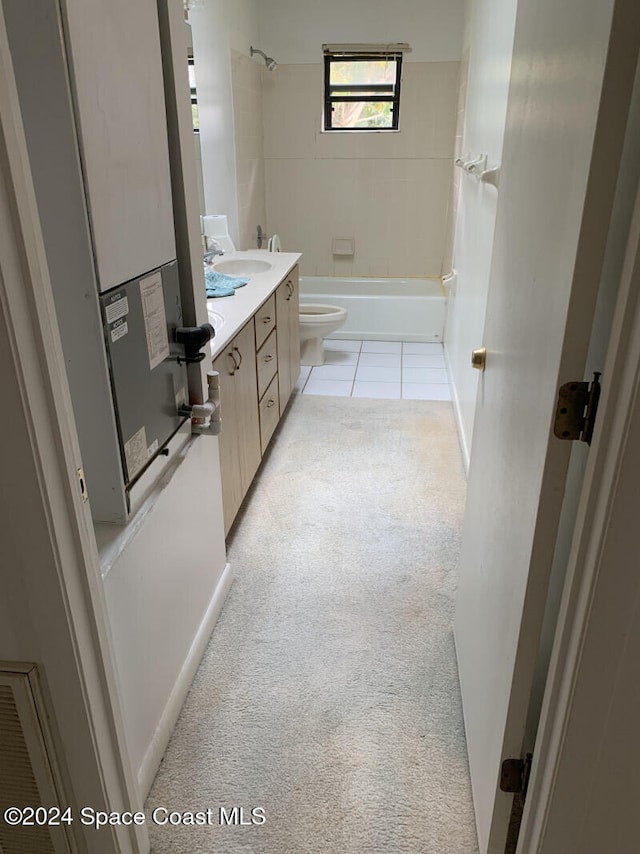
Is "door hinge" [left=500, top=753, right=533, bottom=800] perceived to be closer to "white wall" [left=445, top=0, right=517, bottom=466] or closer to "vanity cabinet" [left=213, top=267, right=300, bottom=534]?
"vanity cabinet" [left=213, top=267, right=300, bottom=534]

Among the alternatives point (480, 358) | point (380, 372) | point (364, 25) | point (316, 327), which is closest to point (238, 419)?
point (480, 358)

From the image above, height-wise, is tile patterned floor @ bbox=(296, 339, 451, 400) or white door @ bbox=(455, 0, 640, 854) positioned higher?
white door @ bbox=(455, 0, 640, 854)

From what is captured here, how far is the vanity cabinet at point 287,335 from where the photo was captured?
3.16 m

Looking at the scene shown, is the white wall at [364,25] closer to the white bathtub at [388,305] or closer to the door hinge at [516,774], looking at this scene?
the white bathtub at [388,305]

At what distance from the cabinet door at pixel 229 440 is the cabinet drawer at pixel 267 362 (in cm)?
45

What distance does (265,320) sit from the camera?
108 inches

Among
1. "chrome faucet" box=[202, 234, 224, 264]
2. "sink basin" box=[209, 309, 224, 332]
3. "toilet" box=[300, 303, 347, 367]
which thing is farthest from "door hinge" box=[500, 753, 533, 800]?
"toilet" box=[300, 303, 347, 367]

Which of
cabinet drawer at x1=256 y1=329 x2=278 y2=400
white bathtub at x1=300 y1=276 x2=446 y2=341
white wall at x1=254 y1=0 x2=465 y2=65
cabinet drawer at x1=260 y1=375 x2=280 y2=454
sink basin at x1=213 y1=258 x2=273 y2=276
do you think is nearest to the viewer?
cabinet drawer at x1=256 y1=329 x2=278 y2=400

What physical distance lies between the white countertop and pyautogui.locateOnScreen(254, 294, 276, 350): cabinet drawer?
1.8 inches

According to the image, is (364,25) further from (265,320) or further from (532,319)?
(532,319)

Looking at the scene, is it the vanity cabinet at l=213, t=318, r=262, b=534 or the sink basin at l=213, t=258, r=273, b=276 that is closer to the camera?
the vanity cabinet at l=213, t=318, r=262, b=534

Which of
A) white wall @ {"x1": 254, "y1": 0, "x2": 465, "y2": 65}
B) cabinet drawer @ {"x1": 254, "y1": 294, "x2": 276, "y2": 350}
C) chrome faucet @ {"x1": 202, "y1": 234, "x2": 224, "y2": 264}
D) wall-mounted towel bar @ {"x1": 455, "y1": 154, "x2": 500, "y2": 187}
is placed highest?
white wall @ {"x1": 254, "y1": 0, "x2": 465, "y2": 65}

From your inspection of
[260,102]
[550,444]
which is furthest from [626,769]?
[260,102]

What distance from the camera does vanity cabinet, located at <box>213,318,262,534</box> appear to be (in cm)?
213
